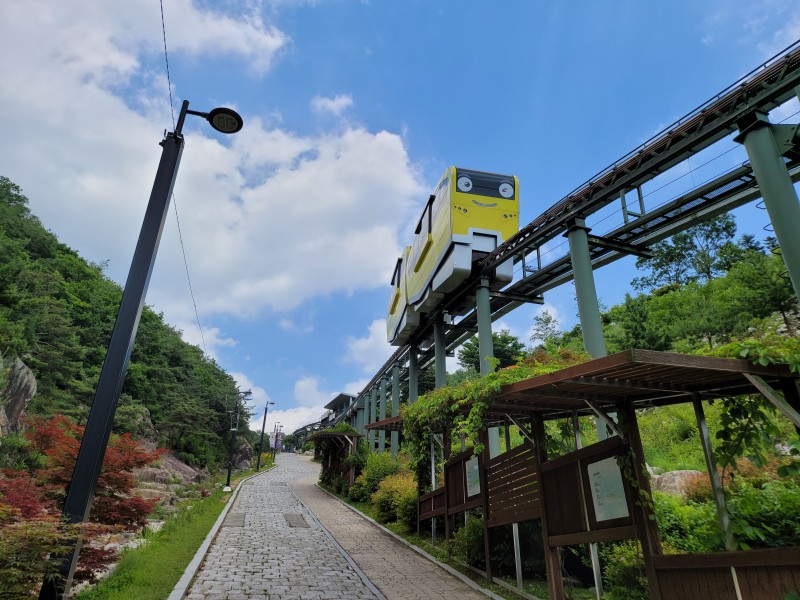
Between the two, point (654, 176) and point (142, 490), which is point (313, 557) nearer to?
point (654, 176)

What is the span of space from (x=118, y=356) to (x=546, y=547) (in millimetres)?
5990

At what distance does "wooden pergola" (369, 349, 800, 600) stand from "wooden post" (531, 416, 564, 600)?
0.01m

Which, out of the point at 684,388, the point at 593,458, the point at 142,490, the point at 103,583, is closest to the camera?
the point at 684,388

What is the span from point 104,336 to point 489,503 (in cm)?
4072

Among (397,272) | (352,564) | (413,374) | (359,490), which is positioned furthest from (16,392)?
(352,564)

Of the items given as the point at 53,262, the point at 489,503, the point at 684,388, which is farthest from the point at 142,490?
the point at 53,262

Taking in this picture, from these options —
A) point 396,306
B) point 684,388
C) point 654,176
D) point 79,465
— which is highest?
point 396,306

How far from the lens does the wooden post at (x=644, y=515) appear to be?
4.86 metres

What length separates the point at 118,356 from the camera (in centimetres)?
480

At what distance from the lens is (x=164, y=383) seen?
136ft

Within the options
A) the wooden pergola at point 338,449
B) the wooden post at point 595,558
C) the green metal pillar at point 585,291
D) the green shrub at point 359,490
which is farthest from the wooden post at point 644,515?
the wooden pergola at point 338,449

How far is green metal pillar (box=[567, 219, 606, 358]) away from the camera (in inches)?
418

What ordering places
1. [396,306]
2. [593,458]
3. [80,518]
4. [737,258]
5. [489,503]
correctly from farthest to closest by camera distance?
[737,258]
[396,306]
[489,503]
[593,458]
[80,518]

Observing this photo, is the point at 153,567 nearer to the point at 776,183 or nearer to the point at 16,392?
the point at 776,183
